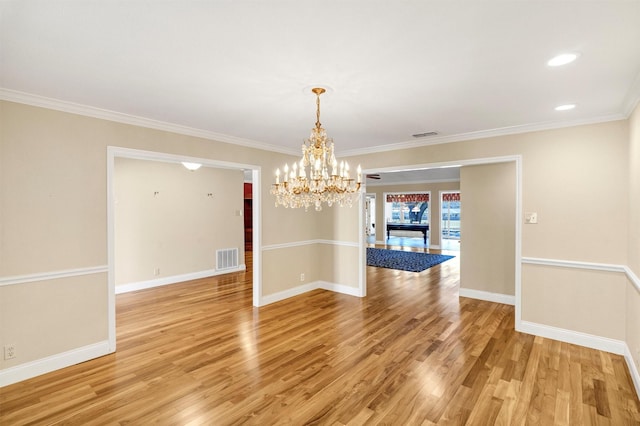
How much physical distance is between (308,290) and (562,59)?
15.7ft

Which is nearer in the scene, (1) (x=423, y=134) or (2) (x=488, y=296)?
(1) (x=423, y=134)

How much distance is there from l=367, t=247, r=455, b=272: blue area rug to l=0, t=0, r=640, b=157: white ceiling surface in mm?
5071

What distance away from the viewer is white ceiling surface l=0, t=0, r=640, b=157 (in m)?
1.63

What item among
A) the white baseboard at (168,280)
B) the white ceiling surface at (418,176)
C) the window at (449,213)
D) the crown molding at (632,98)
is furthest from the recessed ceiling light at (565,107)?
the window at (449,213)

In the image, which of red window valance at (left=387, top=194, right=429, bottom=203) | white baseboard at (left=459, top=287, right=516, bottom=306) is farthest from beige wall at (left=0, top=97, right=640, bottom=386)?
red window valance at (left=387, top=194, right=429, bottom=203)

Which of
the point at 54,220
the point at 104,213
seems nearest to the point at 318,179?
the point at 104,213

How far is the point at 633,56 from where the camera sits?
6.89 ft

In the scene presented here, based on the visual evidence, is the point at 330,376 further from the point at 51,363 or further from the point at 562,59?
the point at 562,59

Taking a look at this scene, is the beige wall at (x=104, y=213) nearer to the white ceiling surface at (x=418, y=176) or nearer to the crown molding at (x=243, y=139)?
the crown molding at (x=243, y=139)

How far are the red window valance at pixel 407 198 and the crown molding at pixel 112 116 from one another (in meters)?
8.74

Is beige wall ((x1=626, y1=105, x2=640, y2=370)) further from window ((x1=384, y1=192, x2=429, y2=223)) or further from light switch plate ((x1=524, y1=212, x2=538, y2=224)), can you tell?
window ((x1=384, y1=192, x2=429, y2=223))

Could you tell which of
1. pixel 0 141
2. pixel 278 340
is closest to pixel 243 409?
pixel 278 340

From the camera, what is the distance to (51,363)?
117 inches

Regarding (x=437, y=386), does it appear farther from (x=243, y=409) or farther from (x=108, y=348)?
(x=108, y=348)
